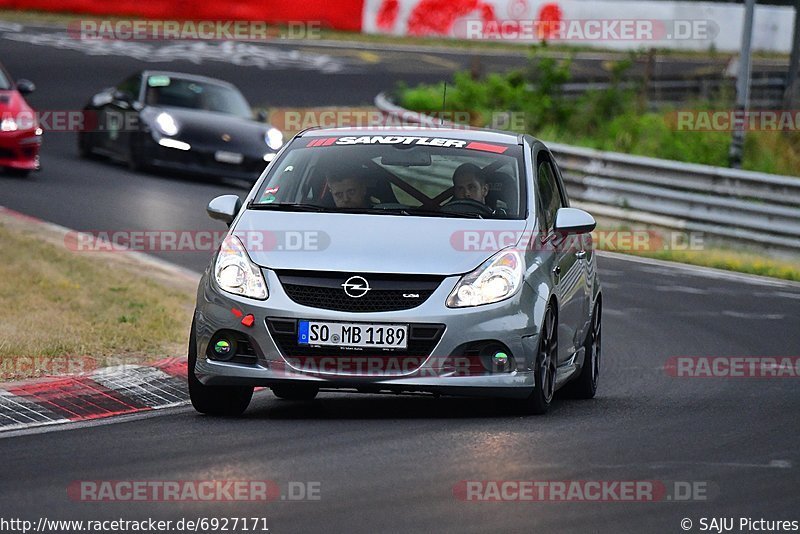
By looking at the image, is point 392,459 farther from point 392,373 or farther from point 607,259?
point 607,259

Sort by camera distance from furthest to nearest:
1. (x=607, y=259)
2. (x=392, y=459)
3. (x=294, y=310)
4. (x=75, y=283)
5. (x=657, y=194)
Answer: (x=657, y=194) < (x=607, y=259) < (x=75, y=283) < (x=294, y=310) < (x=392, y=459)

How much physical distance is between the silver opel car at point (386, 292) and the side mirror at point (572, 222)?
0.01m

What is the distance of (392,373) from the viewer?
27.5ft

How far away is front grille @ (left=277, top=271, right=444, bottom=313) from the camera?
8.32 meters

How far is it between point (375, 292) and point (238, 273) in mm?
758

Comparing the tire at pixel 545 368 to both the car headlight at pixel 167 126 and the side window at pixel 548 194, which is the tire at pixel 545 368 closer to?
the side window at pixel 548 194

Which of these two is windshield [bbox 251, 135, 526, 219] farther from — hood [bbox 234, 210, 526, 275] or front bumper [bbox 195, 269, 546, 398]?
front bumper [bbox 195, 269, 546, 398]

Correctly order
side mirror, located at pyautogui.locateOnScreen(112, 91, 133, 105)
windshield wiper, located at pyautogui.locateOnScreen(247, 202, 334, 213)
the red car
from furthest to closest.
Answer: side mirror, located at pyautogui.locateOnScreen(112, 91, 133, 105) → the red car → windshield wiper, located at pyautogui.locateOnScreen(247, 202, 334, 213)

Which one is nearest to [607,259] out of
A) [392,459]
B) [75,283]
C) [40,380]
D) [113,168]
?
[75,283]

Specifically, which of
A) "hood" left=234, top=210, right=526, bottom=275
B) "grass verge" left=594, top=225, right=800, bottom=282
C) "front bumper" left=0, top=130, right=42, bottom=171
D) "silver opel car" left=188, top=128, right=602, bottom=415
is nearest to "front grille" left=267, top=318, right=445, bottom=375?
"silver opel car" left=188, top=128, right=602, bottom=415

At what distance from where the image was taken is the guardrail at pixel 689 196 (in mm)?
18234

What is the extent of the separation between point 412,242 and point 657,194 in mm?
11442

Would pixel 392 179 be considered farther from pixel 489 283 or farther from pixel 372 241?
pixel 489 283

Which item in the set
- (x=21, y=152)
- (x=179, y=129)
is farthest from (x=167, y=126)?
(x=21, y=152)
